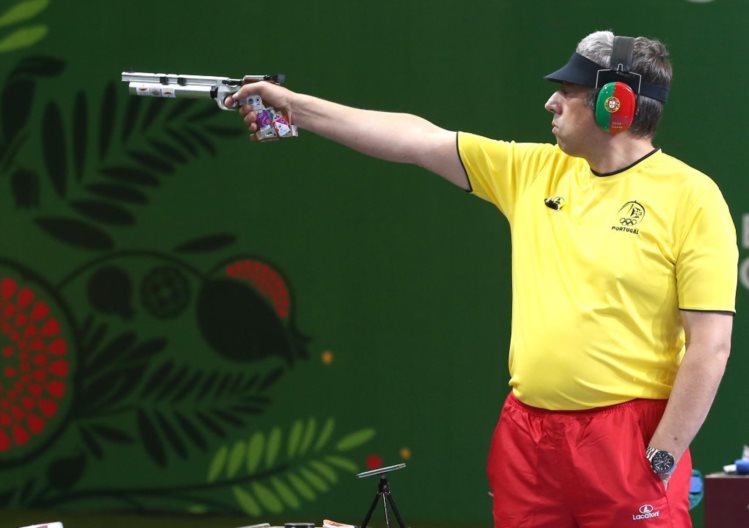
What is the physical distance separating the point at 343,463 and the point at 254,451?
387 millimetres

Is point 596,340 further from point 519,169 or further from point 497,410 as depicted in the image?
point 497,410

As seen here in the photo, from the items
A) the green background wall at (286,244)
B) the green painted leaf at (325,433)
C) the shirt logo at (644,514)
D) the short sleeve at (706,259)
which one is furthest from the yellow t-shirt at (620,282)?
the green painted leaf at (325,433)

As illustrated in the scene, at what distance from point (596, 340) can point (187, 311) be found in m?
2.96

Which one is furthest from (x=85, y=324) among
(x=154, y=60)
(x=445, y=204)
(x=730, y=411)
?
(x=730, y=411)

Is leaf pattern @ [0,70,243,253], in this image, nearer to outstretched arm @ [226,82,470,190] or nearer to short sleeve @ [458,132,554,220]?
outstretched arm @ [226,82,470,190]

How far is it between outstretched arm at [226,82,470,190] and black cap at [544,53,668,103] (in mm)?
310

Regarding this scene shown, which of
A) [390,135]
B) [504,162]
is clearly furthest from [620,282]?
[390,135]

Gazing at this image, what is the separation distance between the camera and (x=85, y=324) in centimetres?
511

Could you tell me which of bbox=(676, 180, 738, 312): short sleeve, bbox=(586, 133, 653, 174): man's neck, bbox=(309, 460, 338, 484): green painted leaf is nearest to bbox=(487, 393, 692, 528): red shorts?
bbox=(676, 180, 738, 312): short sleeve

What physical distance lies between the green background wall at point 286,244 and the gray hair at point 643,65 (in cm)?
233

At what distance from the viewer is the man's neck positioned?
8.11ft

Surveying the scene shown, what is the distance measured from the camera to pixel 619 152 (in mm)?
2479

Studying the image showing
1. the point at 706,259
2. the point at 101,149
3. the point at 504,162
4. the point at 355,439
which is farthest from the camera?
the point at 101,149

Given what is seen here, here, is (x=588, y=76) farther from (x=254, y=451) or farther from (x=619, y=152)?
(x=254, y=451)
